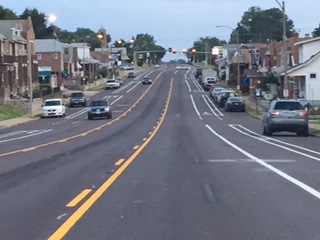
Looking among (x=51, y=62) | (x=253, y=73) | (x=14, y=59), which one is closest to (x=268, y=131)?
(x=14, y=59)

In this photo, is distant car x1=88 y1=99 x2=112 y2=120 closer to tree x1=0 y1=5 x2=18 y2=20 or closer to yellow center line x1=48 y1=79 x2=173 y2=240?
yellow center line x1=48 y1=79 x2=173 y2=240

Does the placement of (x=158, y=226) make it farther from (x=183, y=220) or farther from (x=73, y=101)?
(x=73, y=101)

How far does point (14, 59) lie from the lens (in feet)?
287

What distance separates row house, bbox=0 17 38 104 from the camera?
269 feet

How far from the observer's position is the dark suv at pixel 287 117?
118 ft

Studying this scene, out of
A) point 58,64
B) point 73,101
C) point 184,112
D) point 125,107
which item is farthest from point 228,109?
point 58,64

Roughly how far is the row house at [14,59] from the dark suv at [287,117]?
45445mm

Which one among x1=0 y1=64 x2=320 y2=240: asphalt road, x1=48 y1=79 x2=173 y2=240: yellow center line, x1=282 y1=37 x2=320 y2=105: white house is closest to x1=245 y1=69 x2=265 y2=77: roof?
x1=282 y1=37 x2=320 y2=105: white house

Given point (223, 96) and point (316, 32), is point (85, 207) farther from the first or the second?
point (316, 32)

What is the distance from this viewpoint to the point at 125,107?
8381cm

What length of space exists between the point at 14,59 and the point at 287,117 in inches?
2218

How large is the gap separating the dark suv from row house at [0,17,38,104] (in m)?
45.4

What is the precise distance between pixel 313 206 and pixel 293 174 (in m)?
5.25

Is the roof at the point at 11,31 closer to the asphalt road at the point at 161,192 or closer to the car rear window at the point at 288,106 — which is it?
the car rear window at the point at 288,106
